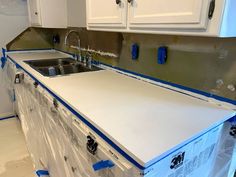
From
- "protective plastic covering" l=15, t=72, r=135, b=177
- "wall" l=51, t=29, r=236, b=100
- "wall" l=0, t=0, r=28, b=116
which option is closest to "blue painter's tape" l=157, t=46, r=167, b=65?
"wall" l=51, t=29, r=236, b=100

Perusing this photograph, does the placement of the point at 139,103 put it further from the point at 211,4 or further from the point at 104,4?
the point at 104,4

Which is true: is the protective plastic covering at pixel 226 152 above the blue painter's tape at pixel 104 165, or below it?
below

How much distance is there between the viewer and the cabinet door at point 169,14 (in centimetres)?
81

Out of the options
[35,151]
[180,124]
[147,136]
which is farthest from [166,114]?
[35,151]

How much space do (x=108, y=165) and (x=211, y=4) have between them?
0.75m

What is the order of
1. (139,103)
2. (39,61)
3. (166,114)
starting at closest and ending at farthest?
(166,114) → (139,103) → (39,61)

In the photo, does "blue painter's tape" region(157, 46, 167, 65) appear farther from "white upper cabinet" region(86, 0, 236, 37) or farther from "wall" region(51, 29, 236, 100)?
"white upper cabinet" region(86, 0, 236, 37)

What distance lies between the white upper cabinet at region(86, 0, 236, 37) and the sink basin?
0.77 meters

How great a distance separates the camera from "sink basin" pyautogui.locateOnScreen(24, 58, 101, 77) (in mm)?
2049

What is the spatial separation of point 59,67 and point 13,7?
138 cm

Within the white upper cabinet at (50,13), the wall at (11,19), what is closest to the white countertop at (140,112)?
the white upper cabinet at (50,13)

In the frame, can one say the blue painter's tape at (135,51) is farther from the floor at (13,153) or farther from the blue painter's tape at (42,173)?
the floor at (13,153)

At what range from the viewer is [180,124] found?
0.84 meters

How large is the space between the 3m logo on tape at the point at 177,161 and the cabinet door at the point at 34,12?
92.1 inches
